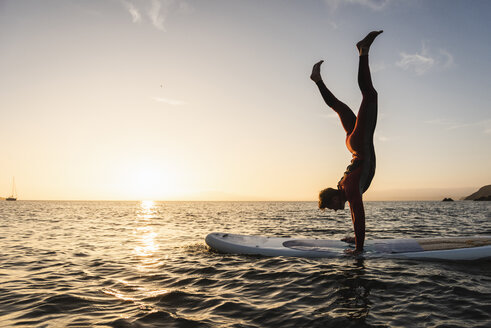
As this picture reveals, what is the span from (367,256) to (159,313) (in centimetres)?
499

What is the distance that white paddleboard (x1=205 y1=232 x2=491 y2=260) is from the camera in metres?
7.12

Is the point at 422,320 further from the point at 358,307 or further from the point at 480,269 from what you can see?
the point at 480,269

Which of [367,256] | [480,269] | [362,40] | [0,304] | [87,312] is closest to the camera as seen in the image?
[87,312]

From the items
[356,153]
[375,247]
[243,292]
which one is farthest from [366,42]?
[375,247]

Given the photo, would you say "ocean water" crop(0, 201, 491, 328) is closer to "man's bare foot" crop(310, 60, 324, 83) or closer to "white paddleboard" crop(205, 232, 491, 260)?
"white paddleboard" crop(205, 232, 491, 260)

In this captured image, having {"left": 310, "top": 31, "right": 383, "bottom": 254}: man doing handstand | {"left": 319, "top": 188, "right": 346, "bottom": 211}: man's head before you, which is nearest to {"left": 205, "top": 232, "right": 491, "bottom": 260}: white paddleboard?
{"left": 310, "top": 31, "right": 383, "bottom": 254}: man doing handstand

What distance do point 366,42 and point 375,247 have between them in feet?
16.2

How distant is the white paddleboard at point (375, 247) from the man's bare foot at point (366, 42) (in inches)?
178

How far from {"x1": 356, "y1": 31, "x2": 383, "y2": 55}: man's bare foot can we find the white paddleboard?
14.8ft

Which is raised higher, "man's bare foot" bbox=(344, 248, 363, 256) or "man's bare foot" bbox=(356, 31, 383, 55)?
"man's bare foot" bbox=(356, 31, 383, 55)

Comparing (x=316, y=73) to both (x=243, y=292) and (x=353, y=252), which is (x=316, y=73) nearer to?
(x=353, y=252)

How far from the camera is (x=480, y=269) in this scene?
6.41 meters

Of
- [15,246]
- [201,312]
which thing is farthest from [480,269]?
[15,246]

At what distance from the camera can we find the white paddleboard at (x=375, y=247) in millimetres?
7117
